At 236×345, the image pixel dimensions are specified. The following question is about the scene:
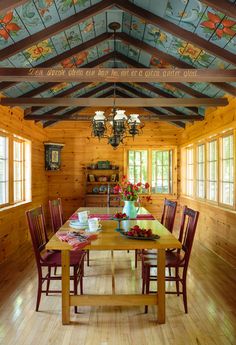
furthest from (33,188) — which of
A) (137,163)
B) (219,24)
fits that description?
(219,24)

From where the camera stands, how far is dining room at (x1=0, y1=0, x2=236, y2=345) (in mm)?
2693

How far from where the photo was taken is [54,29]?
3.33 m

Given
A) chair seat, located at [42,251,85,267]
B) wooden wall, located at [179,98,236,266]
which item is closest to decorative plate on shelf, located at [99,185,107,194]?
wooden wall, located at [179,98,236,266]

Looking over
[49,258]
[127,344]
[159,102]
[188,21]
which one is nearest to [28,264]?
[49,258]

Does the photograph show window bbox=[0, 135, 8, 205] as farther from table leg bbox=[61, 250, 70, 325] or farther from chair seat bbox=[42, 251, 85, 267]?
table leg bbox=[61, 250, 70, 325]

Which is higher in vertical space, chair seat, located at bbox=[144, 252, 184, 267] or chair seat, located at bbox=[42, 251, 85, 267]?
chair seat, located at bbox=[42, 251, 85, 267]

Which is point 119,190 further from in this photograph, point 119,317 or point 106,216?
point 119,317

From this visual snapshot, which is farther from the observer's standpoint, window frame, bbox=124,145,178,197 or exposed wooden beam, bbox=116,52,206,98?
window frame, bbox=124,145,178,197

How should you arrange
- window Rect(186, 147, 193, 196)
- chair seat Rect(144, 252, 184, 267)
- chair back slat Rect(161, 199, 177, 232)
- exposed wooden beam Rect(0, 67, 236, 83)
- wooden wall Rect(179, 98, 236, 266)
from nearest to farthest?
1. chair seat Rect(144, 252, 184, 267)
2. exposed wooden beam Rect(0, 67, 236, 83)
3. chair back slat Rect(161, 199, 177, 232)
4. wooden wall Rect(179, 98, 236, 266)
5. window Rect(186, 147, 193, 196)

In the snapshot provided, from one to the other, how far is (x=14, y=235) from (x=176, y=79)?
3.74m

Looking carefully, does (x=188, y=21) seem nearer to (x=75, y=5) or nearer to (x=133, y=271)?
(x=75, y=5)

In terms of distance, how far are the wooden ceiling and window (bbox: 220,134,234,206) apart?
0.77 metres

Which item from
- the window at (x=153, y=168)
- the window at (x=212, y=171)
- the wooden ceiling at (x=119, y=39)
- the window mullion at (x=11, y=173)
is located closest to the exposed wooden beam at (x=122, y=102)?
the wooden ceiling at (x=119, y=39)

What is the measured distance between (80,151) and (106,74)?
461cm
